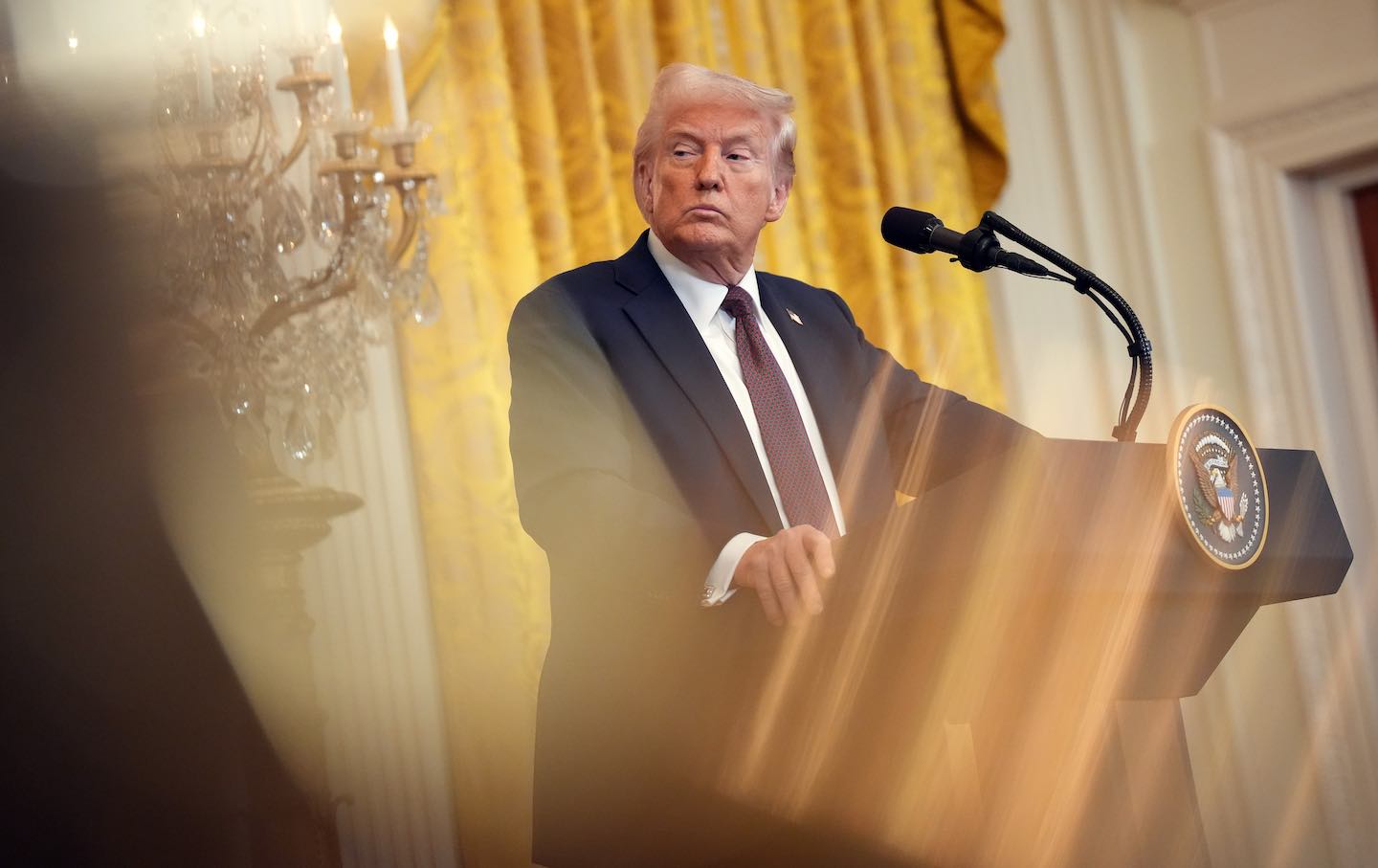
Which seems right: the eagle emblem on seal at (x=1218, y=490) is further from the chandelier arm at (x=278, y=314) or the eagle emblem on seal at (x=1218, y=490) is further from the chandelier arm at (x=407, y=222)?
the chandelier arm at (x=407, y=222)

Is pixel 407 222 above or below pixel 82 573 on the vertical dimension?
Answer: above

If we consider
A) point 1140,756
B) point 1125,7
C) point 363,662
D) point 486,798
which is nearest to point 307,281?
point 363,662

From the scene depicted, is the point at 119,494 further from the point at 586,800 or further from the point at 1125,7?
the point at 1125,7

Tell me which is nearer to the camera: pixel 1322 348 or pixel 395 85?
pixel 395 85

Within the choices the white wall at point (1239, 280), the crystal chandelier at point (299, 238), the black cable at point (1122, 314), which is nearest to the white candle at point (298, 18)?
the crystal chandelier at point (299, 238)

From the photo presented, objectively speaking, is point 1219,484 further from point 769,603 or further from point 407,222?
point 407,222

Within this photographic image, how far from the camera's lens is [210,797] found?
0.36 m

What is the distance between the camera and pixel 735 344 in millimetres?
1663

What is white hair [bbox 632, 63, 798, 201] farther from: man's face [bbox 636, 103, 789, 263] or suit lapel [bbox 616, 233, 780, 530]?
suit lapel [bbox 616, 233, 780, 530]

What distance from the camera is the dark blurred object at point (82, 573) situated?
1.08ft

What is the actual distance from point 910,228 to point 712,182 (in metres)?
0.35

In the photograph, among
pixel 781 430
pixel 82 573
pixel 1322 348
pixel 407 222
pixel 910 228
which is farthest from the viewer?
pixel 1322 348

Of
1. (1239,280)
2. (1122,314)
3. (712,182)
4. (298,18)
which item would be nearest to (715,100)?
(712,182)

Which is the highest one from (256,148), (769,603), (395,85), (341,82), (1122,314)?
(341,82)
